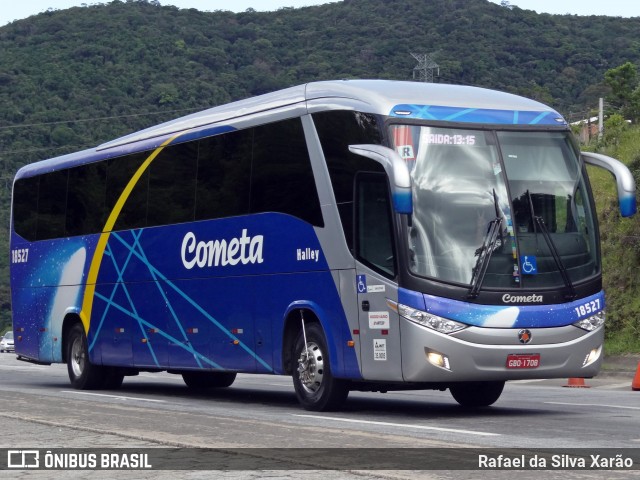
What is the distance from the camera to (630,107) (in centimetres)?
5953

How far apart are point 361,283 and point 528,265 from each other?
6.17 feet

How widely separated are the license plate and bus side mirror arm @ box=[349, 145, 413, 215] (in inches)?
74.9

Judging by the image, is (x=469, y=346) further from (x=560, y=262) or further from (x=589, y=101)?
(x=589, y=101)

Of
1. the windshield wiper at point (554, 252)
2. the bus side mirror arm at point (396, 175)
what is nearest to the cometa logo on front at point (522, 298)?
the windshield wiper at point (554, 252)

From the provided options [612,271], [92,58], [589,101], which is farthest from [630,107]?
[92,58]

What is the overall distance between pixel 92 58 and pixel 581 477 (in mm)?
105220

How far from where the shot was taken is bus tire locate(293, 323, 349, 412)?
15242 millimetres

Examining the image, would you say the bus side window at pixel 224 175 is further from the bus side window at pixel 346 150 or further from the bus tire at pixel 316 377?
the bus tire at pixel 316 377

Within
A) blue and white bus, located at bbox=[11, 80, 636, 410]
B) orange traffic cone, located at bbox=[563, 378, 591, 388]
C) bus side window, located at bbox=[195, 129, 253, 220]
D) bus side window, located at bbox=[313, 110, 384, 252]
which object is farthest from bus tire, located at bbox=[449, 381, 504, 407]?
orange traffic cone, located at bbox=[563, 378, 591, 388]

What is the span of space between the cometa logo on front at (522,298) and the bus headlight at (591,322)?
1.85ft

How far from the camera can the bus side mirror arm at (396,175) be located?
13531 millimetres

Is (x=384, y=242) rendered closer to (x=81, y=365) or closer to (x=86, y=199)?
(x=86, y=199)

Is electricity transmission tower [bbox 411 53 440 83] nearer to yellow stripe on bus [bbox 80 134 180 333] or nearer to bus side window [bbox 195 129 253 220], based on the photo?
yellow stripe on bus [bbox 80 134 180 333]

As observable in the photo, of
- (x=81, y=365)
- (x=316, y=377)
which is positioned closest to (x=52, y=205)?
(x=81, y=365)
